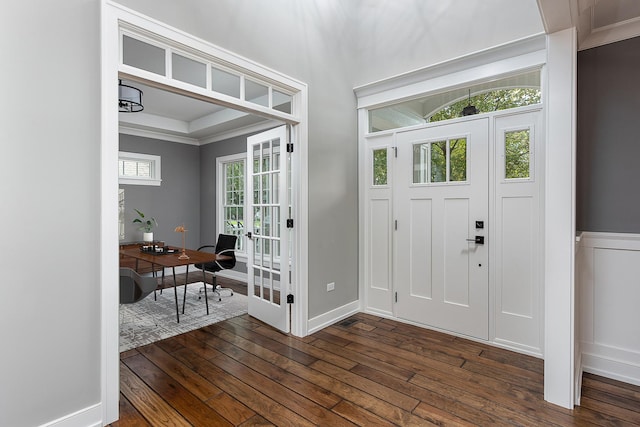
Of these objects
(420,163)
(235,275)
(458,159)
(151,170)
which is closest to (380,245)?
(420,163)

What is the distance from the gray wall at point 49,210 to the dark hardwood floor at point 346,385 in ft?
1.76

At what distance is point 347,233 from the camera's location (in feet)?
12.5

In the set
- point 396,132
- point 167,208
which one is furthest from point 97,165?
point 167,208

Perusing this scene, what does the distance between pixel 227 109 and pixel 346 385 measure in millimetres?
4380

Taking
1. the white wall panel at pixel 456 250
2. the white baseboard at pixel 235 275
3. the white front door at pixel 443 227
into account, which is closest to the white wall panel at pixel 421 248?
the white front door at pixel 443 227

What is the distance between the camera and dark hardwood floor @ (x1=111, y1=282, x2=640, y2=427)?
79.7 inches

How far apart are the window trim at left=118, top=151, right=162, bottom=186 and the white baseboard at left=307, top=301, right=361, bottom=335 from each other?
14.6 feet

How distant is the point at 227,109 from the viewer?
5.23 meters

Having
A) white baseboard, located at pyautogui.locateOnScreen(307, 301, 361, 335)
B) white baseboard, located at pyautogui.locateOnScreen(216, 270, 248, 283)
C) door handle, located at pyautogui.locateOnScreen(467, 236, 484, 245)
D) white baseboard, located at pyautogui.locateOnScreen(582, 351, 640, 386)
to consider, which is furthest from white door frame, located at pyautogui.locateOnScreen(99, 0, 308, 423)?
white baseboard, located at pyautogui.locateOnScreen(216, 270, 248, 283)

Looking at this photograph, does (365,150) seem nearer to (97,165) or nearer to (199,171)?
(97,165)

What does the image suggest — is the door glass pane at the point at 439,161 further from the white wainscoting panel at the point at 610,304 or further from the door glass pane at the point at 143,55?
the door glass pane at the point at 143,55

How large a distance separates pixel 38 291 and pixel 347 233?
8.99 feet

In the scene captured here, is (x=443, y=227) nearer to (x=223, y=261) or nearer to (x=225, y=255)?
(x=223, y=261)

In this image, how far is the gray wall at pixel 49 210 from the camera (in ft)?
5.41
